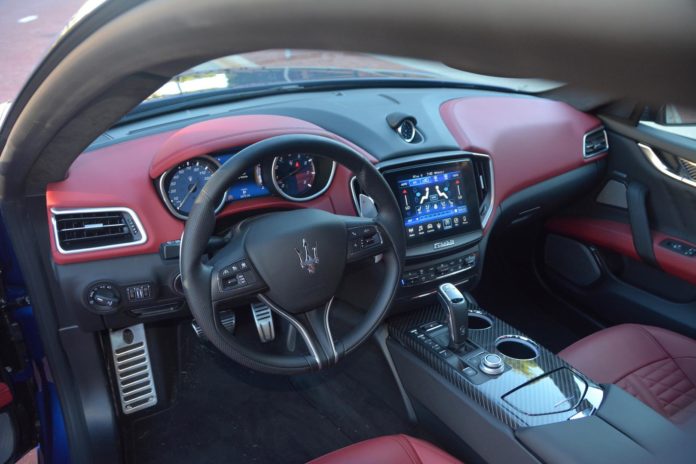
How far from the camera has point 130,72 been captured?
79cm

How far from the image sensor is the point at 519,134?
253 centimetres

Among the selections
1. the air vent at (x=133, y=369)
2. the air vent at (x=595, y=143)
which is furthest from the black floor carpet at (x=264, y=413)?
the air vent at (x=595, y=143)

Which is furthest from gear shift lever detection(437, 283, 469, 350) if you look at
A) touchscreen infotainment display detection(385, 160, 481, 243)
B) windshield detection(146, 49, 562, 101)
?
windshield detection(146, 49, 562, 101)

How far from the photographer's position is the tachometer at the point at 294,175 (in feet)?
6.35

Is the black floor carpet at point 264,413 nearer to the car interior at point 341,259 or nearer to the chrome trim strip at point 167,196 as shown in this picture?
the car interior at point 341,259

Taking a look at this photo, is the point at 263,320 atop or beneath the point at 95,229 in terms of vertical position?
beneath

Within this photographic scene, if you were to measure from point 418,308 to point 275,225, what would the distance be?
89cm

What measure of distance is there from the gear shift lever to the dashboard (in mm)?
213

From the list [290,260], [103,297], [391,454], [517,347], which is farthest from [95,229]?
[517,347]

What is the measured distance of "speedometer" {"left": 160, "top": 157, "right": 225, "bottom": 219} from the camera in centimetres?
183

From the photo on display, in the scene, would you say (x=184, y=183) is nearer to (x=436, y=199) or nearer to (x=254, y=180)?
(x=254, y=180)

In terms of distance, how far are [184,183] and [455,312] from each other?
3.05 ft

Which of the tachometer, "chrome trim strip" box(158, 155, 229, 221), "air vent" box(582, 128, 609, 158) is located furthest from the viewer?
"air vent" box(582, 128, 609, 158)

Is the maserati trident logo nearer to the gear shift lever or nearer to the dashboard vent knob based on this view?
the gear shift lever
